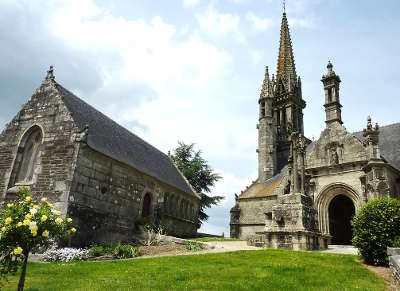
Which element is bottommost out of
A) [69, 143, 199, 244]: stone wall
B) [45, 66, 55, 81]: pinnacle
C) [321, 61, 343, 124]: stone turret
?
[69, 143, 199, 244]: stone wall

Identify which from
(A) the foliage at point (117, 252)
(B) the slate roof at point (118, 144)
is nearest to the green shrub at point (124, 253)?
(A) the foliage at point (117, 252)

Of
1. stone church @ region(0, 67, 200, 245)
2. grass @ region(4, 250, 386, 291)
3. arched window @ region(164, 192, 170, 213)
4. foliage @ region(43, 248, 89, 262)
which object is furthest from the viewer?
arched window @ region(164, 192, 170, 213)

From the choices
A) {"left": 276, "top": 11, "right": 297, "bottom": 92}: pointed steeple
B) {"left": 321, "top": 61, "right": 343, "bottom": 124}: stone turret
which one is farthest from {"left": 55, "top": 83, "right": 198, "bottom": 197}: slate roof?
{"left": 276, "top": 11, "right": 297, "bottom": 92}: pointed steeple

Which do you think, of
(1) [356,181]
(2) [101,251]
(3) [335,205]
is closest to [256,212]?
(3) [335,205]

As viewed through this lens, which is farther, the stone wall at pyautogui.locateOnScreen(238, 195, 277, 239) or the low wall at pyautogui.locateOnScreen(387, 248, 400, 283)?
the stone wall at pyautogui.locateOnScreen(238, 195, 277, 239)

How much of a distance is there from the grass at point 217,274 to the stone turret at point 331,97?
45.9 feet

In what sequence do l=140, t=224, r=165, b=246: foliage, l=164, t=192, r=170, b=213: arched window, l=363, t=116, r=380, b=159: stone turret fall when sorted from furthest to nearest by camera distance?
l=164, t=192, r=170, b=213: arched window
l=363, t=116, r=380, b=159: stone turret
l=140, t=224, r=165, b=246: foliage

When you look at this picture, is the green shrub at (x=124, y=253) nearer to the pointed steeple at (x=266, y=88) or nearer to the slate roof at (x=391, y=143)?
the slate roof at (x=391, y=143)

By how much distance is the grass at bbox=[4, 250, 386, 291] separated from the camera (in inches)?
306

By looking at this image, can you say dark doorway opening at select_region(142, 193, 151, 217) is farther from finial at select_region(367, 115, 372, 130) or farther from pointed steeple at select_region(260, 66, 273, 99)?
pointed steeple at select_region(260, 66, 273, 99)

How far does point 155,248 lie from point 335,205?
14.5 metres

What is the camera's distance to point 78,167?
51.9 ft

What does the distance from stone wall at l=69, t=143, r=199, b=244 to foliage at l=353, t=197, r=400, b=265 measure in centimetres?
1157

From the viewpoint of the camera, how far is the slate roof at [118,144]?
1811 centimetres
